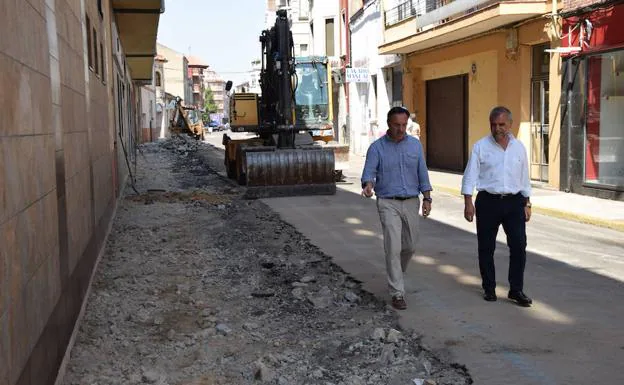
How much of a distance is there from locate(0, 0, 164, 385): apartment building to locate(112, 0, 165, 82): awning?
930cm

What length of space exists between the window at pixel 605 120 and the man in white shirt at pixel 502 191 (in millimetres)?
8197

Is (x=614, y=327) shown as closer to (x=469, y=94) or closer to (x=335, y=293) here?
(x=335, y=293)

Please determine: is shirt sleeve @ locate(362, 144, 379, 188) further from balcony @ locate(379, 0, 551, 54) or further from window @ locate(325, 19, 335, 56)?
window @ locate(325, 19, 335, 56)

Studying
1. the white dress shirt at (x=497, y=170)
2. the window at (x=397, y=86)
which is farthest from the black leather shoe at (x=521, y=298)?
the window at (x=397, y=86)

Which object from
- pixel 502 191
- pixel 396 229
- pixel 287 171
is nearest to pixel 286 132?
pixel 287 171

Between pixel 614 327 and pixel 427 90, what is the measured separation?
1876 centimetres

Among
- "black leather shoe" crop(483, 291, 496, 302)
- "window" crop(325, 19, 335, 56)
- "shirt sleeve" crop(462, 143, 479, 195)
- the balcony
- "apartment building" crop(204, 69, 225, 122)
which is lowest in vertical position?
"black leather shoe" crop(483, 291, 496, 302)

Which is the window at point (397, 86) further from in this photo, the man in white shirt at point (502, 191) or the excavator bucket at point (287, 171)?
the man in white shirt at point (502, 191)

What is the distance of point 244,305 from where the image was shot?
20.9ft

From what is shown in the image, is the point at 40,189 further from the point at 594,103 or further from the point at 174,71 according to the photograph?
the point at 174,71

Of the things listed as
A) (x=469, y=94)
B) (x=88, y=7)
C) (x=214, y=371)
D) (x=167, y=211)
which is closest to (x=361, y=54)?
(x=469, y=94)

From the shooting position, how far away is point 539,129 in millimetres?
16125

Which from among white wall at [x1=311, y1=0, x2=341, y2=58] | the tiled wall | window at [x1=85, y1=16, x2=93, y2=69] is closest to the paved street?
the tiled wall

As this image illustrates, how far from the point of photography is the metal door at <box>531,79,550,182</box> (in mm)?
15891
